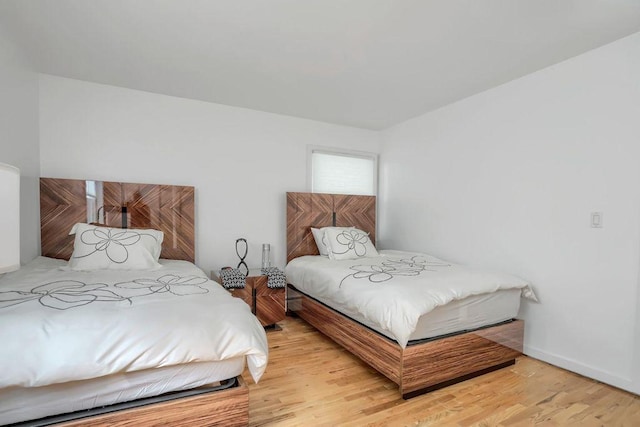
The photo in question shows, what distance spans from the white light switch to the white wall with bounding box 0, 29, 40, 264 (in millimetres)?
4192

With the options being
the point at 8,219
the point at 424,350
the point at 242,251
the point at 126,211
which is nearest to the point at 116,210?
the point at 126,211

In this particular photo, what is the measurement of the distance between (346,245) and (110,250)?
7.25 ft

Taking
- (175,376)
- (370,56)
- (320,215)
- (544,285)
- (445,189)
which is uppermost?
(370,56)

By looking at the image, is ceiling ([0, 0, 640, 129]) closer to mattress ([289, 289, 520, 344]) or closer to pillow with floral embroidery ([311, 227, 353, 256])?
pillow with floral embroidery ([311, 227, 353, 256])

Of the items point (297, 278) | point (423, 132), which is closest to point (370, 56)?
point (423, 132)

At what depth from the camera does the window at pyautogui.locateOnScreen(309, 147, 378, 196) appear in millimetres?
4109

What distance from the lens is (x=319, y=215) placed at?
12.9ft

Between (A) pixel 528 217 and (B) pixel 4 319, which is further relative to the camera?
(A) pixel 528 217

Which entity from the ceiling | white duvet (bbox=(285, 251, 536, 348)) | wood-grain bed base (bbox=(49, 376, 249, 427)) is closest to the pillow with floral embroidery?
white duvet (bbox=(285, 251, 536, 348))

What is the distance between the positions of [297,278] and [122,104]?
2494mm

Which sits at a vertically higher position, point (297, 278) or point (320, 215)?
point (320, 215)

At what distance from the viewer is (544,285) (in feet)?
8.39

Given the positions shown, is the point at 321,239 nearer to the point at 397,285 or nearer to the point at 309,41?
the point at 397,285

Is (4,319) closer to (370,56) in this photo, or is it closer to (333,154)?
(370,56)
